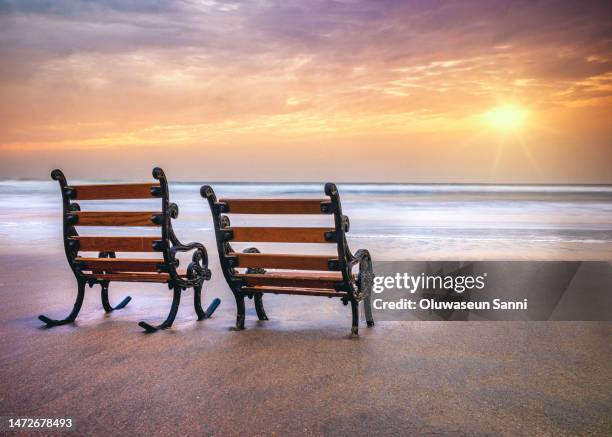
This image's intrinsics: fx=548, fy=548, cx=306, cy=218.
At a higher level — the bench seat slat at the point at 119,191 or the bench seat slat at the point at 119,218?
the bench seat slat at the point at 119,191

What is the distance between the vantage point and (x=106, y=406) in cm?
342

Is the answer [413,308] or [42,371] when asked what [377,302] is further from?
[42,371]

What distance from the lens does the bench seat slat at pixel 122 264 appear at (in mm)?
5133

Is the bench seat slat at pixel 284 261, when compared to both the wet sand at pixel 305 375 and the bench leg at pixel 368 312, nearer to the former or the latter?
the wet sand at pixel 305 375

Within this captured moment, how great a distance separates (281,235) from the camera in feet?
16.0

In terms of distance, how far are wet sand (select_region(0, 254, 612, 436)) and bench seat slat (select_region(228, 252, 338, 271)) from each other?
0.64 m

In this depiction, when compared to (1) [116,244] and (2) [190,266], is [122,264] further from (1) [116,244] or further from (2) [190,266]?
(2) [190,266]

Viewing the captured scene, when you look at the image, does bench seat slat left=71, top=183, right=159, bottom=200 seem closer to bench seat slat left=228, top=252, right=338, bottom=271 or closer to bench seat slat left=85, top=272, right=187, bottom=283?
bench seat slat left=85, top=272, right=187, bottom=283

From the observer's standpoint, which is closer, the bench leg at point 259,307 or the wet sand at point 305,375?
the wet sand at point 305,375

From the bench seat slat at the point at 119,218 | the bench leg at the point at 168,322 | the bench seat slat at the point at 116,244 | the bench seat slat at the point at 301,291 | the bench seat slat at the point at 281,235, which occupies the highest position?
the bench seat slat at the point at 119,218

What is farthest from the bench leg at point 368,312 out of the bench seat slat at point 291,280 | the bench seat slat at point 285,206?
the bench seat slat at point 285,206

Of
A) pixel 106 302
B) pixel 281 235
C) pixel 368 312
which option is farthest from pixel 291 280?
pixel 106 302

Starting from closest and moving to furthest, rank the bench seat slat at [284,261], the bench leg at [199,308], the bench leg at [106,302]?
1. the bench seat slat at [284,261]
2. the bench leg at [199,308]
3. the bench leg at [106,302]

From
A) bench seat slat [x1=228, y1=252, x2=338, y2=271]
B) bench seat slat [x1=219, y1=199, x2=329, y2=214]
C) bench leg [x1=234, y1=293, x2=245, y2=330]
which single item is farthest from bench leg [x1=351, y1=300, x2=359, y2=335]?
bench leg [x1=234, y1=293, x2=245, y2=330]
